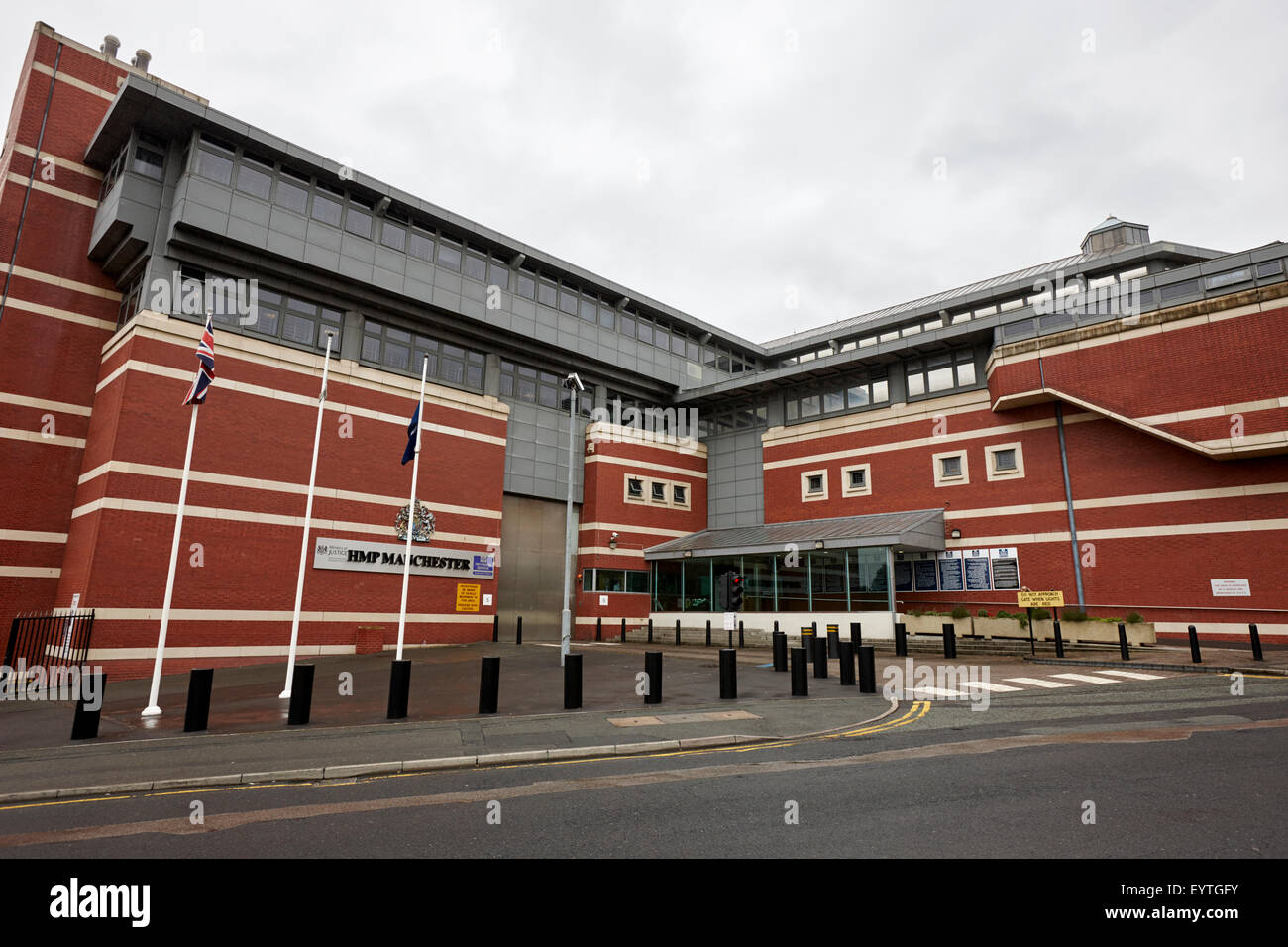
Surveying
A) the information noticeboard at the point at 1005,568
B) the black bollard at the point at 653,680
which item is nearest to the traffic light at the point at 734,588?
the black bollard at the point at 653,680

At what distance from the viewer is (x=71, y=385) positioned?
75.9 feet

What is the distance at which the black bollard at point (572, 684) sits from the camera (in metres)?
12.4

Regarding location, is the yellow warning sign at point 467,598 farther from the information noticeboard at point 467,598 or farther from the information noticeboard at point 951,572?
the information noticeboard at point 951,572

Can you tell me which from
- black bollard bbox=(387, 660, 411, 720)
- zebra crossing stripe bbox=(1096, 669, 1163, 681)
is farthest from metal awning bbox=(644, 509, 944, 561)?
black bollard bbox=(387, 660, 411, 720)

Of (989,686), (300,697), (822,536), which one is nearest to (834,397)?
(822,536)

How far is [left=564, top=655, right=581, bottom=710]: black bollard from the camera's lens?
1241cm

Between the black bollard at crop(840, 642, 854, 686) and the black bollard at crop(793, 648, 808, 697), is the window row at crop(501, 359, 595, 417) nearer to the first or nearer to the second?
the black bollard at crop(840, 642, 854, 686)

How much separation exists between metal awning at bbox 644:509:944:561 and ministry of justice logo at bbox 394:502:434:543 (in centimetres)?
1180

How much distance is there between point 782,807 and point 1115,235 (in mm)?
39952
